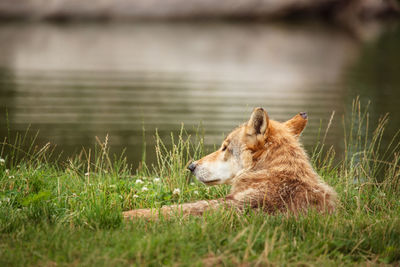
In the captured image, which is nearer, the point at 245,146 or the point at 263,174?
the point at 263,174

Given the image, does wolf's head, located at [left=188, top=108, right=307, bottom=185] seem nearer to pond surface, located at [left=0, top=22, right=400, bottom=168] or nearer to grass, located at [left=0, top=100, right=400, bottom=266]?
grass, located at [left=0, top=100, right=400, bottom=266]

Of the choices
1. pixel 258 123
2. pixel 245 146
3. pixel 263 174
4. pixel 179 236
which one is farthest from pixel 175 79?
pixel 179 236

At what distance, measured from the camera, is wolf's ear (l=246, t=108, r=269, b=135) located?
5496mm

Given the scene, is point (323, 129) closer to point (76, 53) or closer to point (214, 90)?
point (214, 90)

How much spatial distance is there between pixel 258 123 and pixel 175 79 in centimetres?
1241

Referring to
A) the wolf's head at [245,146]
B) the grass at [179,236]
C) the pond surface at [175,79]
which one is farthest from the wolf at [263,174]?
the pond surface at [175,79]

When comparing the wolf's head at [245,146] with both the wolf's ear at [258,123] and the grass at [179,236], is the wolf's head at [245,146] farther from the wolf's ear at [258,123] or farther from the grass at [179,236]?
the grass at [179,236]

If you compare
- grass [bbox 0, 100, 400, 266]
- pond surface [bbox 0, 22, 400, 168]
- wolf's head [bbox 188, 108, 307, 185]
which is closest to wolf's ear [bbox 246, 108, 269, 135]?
wolf's head [bbox 188, 108, 307, 185]

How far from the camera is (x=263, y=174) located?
541 centimetres

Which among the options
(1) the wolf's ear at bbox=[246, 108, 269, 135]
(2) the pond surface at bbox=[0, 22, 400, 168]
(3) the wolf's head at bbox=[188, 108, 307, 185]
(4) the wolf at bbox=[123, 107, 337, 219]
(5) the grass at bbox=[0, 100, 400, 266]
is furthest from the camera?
(2) the pond surface at bbox=[0, 22, 400, 168]

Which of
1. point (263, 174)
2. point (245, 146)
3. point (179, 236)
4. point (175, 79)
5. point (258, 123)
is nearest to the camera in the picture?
point (179, 236)

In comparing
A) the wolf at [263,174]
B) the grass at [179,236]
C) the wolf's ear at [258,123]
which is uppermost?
the wolf's ear at [258,123]

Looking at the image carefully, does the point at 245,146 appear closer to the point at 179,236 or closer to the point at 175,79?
the point at 179,236

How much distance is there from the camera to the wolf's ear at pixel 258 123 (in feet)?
18.0
